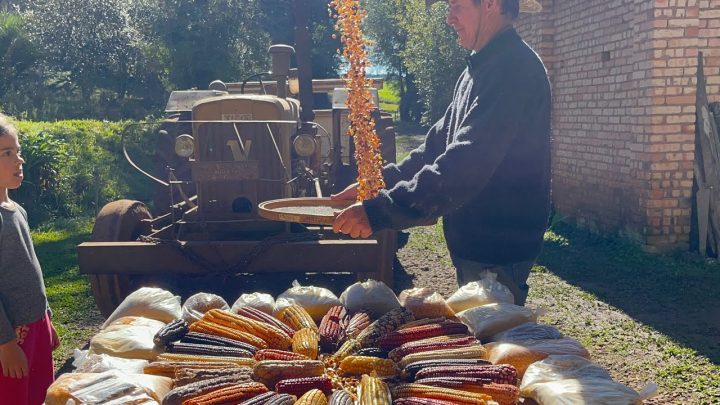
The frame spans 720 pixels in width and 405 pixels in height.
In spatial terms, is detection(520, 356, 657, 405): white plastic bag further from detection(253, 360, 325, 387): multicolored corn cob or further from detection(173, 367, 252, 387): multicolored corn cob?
detection(173, 367, 252, 387): multicolored corn cob

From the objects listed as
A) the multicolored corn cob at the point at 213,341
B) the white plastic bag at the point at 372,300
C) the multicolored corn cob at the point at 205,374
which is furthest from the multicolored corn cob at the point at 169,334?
the white plastic bag at the point at 372,300

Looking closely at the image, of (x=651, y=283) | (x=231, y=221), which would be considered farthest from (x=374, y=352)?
(x=651, y=283)

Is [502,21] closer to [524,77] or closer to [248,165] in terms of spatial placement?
[524,77]

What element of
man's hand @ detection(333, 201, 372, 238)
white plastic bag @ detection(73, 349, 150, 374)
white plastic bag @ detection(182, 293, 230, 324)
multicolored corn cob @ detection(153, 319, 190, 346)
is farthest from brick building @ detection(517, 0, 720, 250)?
white plastic bag @ detection(73, 349, 150, 374)

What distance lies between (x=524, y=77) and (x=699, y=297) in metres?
4.90

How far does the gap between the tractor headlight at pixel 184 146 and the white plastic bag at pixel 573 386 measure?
17.0ft

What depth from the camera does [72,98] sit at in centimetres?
2466

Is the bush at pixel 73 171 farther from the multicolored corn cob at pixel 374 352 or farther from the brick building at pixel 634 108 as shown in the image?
the multicolored corn cob at pixel 374 352

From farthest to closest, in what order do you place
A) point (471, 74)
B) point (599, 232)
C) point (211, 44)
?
point (211, 44) → point (599, 232) → point (471, 74)

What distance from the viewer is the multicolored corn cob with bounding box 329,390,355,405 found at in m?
2.26

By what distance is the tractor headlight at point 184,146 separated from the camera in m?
7.01

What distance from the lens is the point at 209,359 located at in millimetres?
2627

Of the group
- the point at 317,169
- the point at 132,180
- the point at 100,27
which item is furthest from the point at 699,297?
the point at 100,27

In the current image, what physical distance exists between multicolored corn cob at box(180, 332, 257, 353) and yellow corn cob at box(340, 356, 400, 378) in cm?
41
